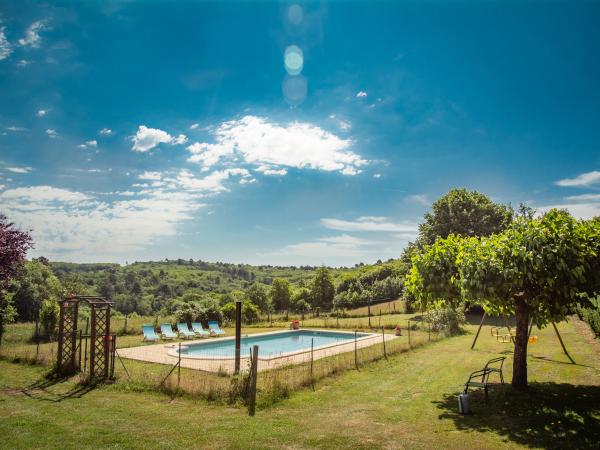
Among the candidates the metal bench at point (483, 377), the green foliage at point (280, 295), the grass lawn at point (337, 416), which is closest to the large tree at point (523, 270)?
the metal bench at point (483, 377)

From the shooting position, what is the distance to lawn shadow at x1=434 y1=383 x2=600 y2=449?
7.08m

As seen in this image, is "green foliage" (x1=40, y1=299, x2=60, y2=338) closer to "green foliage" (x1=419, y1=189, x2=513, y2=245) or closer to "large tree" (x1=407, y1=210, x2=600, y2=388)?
"large tree" (x1=407, y1=210, x2=600, y2=388)

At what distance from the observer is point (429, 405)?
9.45 m

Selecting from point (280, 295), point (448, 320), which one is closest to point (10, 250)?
point (448, 320)

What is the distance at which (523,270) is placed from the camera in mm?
8492

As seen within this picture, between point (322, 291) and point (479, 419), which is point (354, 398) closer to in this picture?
point (479, 419)

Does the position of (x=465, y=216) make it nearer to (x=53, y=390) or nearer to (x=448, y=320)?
(x=448, y=320)

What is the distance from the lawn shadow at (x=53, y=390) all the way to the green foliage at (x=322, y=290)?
43.5 metres

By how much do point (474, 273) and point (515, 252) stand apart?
1001 millimetres

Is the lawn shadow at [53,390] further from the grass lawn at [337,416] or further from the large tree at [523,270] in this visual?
the large tree at [523,270]

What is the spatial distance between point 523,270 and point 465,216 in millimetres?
27461

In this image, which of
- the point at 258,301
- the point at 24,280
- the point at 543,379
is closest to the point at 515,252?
the point at 543,379

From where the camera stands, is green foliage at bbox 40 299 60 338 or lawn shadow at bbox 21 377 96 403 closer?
lawn shadow at bbox 21 377 96 403

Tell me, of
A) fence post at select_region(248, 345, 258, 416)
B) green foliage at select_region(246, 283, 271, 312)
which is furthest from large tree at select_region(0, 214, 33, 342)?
green foliage at select_region(246, 283, 271, 312)
